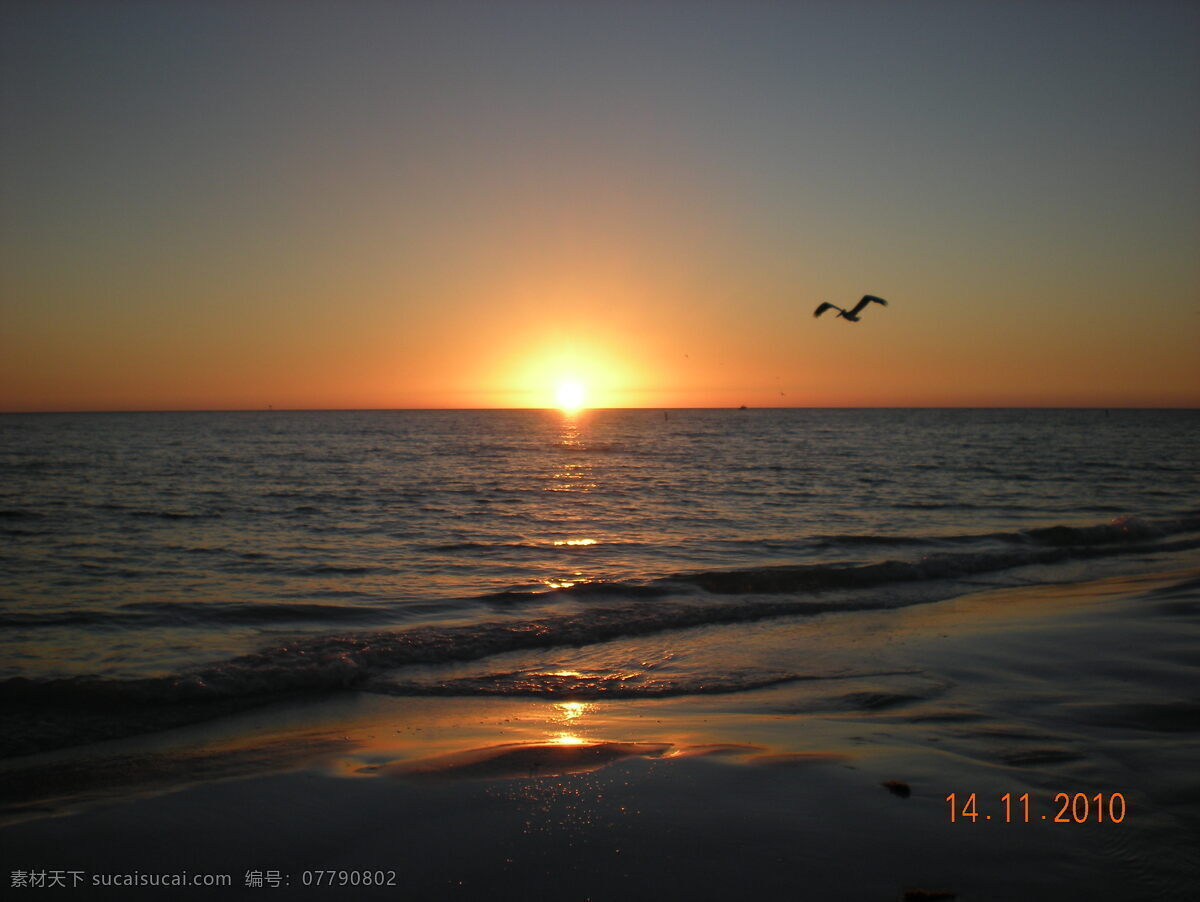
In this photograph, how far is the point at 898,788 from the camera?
500 cm

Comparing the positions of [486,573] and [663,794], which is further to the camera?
[486,573]

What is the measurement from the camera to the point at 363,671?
8.59m

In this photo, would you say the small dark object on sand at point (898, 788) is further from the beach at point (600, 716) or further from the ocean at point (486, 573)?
the ocean at point (486, 573)

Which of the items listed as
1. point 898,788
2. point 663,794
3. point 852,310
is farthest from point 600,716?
point 852,310

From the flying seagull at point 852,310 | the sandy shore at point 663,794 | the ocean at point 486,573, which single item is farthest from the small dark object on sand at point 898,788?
the flying seagull at point 852,310

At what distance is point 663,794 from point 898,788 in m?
1.48

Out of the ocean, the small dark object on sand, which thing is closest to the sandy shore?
the small dark object on sand

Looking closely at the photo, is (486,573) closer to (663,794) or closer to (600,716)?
(600,716)

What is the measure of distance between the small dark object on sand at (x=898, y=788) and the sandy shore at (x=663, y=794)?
1cm

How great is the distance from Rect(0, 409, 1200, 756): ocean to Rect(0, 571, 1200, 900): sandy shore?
3.41ft

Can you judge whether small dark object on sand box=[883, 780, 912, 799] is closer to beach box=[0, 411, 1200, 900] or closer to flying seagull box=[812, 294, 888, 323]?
beach box=[0, 411, 1200, 900]

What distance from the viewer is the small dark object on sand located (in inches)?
194

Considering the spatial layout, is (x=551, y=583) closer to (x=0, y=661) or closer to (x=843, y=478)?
(x=0, y=661)

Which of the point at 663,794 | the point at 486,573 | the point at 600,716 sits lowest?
the point at 486,573
